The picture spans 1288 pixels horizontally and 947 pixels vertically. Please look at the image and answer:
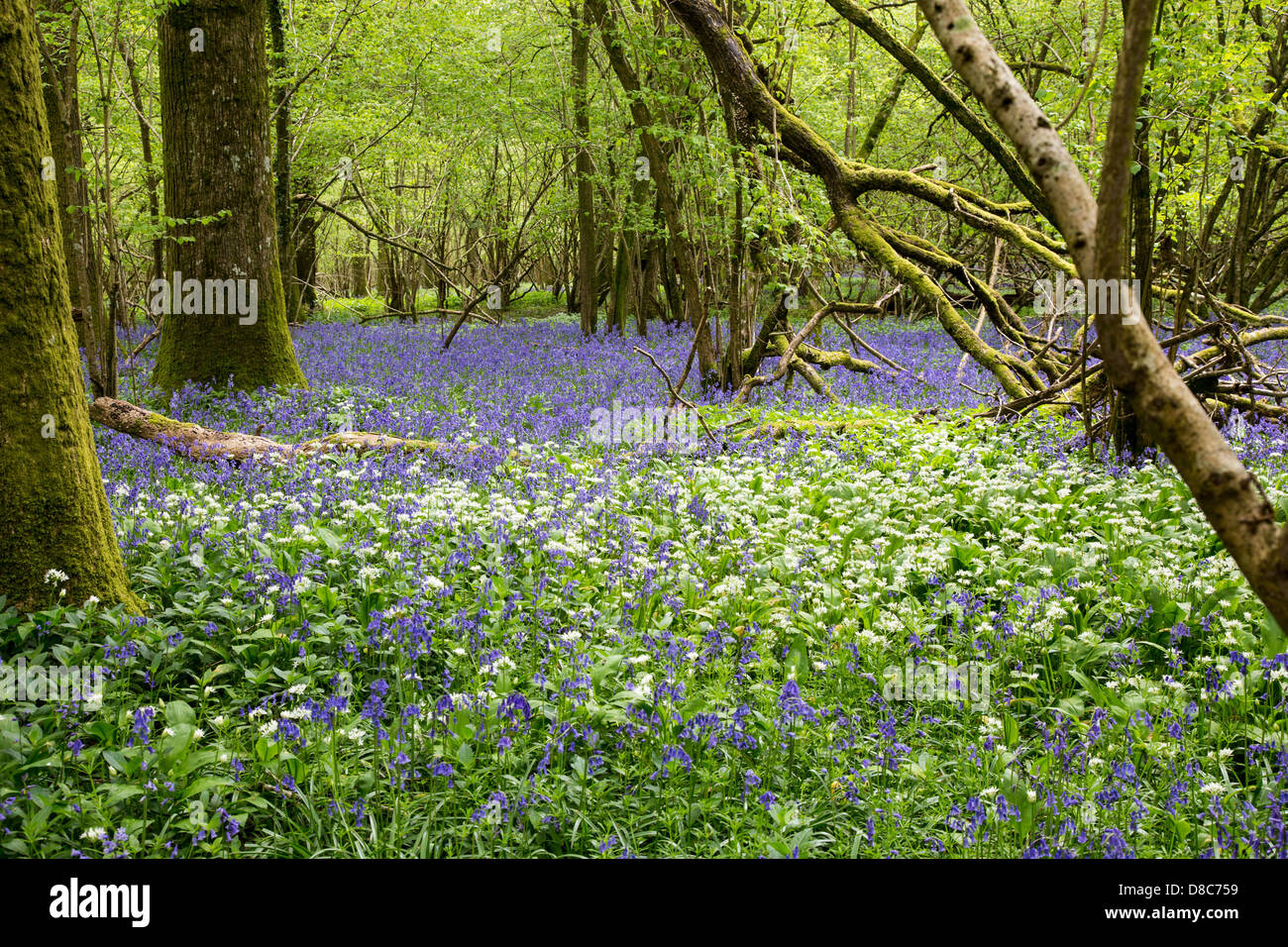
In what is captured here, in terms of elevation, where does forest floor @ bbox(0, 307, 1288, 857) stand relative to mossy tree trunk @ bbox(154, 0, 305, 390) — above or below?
below

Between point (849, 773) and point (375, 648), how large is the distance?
2184mm

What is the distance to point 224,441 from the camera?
7.42 m

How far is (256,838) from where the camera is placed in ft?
9.89

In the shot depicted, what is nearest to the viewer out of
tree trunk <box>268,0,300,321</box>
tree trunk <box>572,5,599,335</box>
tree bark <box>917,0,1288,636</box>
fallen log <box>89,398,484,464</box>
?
tree bark <box>917,0,1288,636</box>

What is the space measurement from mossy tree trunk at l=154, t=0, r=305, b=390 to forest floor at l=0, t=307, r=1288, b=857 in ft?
10.7

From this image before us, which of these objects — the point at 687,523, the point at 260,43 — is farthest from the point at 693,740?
the point at 260,43

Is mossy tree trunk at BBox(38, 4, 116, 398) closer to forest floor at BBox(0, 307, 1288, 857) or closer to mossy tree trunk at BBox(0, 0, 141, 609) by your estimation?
forest floor at BBox(0, 307, 1288, 857)

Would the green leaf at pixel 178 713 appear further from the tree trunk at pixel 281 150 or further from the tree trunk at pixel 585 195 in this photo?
the tree trunk at pixel 585 195

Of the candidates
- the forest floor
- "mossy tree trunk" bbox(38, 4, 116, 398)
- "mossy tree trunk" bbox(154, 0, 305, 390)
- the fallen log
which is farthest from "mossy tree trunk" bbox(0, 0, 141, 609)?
→ "mossy tree trunk" bbox(154, 0, 305, 390)

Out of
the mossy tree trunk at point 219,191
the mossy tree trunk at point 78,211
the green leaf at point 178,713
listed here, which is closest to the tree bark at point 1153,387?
the green leaf at point 178,713

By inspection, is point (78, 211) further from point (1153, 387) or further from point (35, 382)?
point (1153, 387)

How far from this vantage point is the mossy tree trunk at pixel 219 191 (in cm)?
952

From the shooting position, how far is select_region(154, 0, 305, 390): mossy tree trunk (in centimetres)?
952

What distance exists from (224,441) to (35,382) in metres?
3.61
